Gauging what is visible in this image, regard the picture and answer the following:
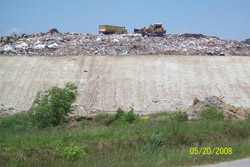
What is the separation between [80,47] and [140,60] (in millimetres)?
6424

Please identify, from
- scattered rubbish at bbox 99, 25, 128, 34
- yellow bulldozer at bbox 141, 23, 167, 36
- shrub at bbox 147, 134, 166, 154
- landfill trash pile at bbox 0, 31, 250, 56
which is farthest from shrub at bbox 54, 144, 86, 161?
scattered rubbish at bbox 99, 25, 128, 34

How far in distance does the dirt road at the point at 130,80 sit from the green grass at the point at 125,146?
11147 mm

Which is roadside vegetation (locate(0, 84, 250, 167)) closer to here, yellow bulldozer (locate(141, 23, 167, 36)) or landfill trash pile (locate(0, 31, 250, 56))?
landfill trash pile (locate(0, 31, 250, 56))

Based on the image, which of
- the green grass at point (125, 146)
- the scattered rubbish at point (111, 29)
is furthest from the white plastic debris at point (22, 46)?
the green grass at point (125, 146)

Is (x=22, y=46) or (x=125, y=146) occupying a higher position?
(x=22, y=46)

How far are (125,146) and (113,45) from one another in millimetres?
23758

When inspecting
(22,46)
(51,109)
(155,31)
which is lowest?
(51,109)

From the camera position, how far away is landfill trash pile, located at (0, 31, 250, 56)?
30.4 m

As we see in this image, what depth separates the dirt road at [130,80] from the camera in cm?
2277

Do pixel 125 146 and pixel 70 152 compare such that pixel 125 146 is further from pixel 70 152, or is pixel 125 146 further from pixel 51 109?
pixel 51 109

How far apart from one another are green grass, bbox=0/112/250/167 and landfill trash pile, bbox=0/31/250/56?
20.1 m

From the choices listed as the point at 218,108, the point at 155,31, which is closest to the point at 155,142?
the point at 218,108

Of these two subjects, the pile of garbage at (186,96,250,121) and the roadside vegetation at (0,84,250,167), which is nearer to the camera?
the roadside vegetation at (0,84,250,167)

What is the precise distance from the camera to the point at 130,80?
25.4 meters
